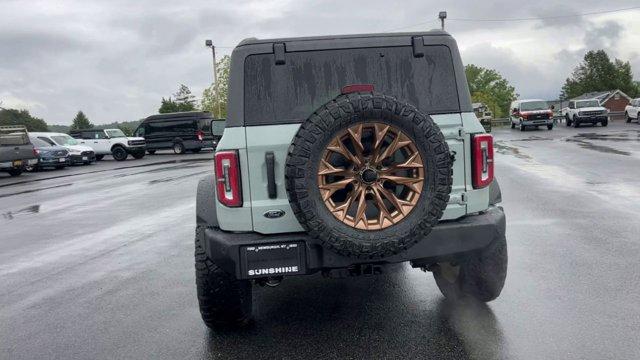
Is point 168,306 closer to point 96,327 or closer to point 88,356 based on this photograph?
point 96,327

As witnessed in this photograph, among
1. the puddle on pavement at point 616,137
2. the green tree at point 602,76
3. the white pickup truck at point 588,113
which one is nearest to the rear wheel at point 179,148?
the puddle on pavement at point 616,137

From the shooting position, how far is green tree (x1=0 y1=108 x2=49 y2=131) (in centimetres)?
10747

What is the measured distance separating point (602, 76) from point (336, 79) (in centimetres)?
12230

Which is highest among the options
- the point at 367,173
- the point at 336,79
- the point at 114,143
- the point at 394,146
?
the point at 336,79

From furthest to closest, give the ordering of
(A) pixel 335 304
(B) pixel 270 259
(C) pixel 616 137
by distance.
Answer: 1. (C) pixel 616 137
2. (A) pixel 335 304
3. (B) pixel 270 259

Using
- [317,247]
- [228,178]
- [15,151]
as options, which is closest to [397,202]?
[317,247]

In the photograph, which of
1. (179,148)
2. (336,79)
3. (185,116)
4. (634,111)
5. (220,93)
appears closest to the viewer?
(336,79)

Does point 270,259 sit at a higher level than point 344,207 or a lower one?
lower

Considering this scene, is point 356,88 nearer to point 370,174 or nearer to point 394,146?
point 394,146

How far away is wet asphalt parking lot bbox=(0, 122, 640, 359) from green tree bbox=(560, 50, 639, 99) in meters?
115

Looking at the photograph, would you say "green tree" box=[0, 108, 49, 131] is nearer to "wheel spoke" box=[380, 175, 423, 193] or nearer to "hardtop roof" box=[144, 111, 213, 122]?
"hardtop roof" box=[144, 111, 213, 122]

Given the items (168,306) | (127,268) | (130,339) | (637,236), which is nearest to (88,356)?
(130,339)

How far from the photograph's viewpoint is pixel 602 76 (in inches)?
4402

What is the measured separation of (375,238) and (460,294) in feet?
5.27
